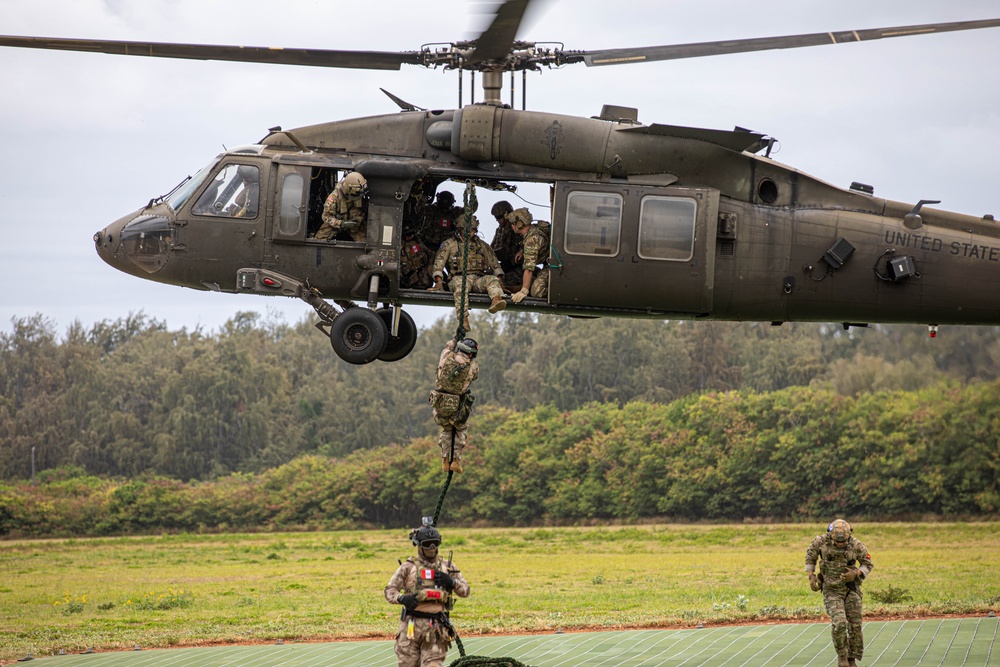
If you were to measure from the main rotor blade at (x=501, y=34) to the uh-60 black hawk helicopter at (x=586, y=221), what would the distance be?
1.48 ft

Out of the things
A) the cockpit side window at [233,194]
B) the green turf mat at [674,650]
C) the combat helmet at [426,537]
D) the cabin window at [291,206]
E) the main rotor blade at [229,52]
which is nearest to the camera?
the combat helmet at [426,537]

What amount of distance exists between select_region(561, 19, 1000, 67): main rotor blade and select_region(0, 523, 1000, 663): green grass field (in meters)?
9.92

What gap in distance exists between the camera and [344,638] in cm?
1922

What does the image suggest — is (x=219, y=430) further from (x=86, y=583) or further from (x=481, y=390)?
(x=86, y=583)

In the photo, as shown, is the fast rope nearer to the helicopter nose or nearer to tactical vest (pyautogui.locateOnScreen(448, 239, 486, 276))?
tactical vest (pyautogui.locateOnScreen(448, 239, 486, 276))

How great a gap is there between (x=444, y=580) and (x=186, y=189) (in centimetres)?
506

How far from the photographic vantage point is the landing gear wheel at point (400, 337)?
1255cm

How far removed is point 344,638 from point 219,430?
37480 millimetres

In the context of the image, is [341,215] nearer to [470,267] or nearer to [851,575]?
[470,267]

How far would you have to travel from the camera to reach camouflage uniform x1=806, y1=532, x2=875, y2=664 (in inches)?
503

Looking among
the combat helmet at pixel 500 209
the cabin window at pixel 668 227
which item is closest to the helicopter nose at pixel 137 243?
the combat helmet at pixel 500 209

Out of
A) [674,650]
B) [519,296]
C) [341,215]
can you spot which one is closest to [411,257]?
[341,215]

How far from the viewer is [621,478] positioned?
4278 centimetres

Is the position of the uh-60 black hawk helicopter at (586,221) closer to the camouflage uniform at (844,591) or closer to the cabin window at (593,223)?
the cabin window at (593,223)
